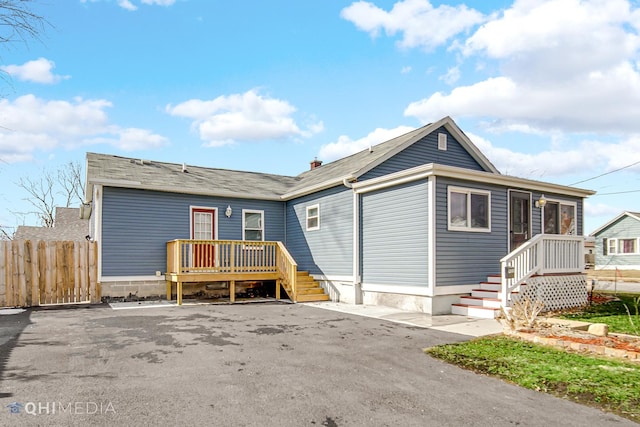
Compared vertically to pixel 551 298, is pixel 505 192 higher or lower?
higher

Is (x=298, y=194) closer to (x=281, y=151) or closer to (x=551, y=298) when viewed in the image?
(x=551, y=298)

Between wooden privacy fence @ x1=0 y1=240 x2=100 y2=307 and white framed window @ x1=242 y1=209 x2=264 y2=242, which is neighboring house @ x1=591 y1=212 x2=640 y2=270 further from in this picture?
wooden privacy fence @ x1=0 y1=240 x2=100 y2=307

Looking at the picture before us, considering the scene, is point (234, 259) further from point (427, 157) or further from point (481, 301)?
point (481, 301)

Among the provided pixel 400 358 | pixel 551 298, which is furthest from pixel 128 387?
pixel 551 298

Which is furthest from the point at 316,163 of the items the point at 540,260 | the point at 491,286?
the point at 540,260

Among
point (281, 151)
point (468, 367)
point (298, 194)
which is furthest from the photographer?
point (281, 151)

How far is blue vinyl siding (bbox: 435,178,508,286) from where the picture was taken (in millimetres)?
9992

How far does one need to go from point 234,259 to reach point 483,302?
7500 millimetres

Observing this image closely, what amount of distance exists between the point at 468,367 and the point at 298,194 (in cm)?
999

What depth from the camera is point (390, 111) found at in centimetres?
1537

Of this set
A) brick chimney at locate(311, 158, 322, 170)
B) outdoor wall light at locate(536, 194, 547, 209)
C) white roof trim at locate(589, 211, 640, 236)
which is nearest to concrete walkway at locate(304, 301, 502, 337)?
outdoor wall light at locate(536, 194, 547, 209)

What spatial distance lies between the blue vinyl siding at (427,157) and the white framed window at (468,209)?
9.93 ft

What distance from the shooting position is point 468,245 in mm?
10555

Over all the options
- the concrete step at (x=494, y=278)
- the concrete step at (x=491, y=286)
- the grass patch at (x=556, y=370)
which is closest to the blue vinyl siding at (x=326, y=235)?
the concrete step at (x=491, y=286)
